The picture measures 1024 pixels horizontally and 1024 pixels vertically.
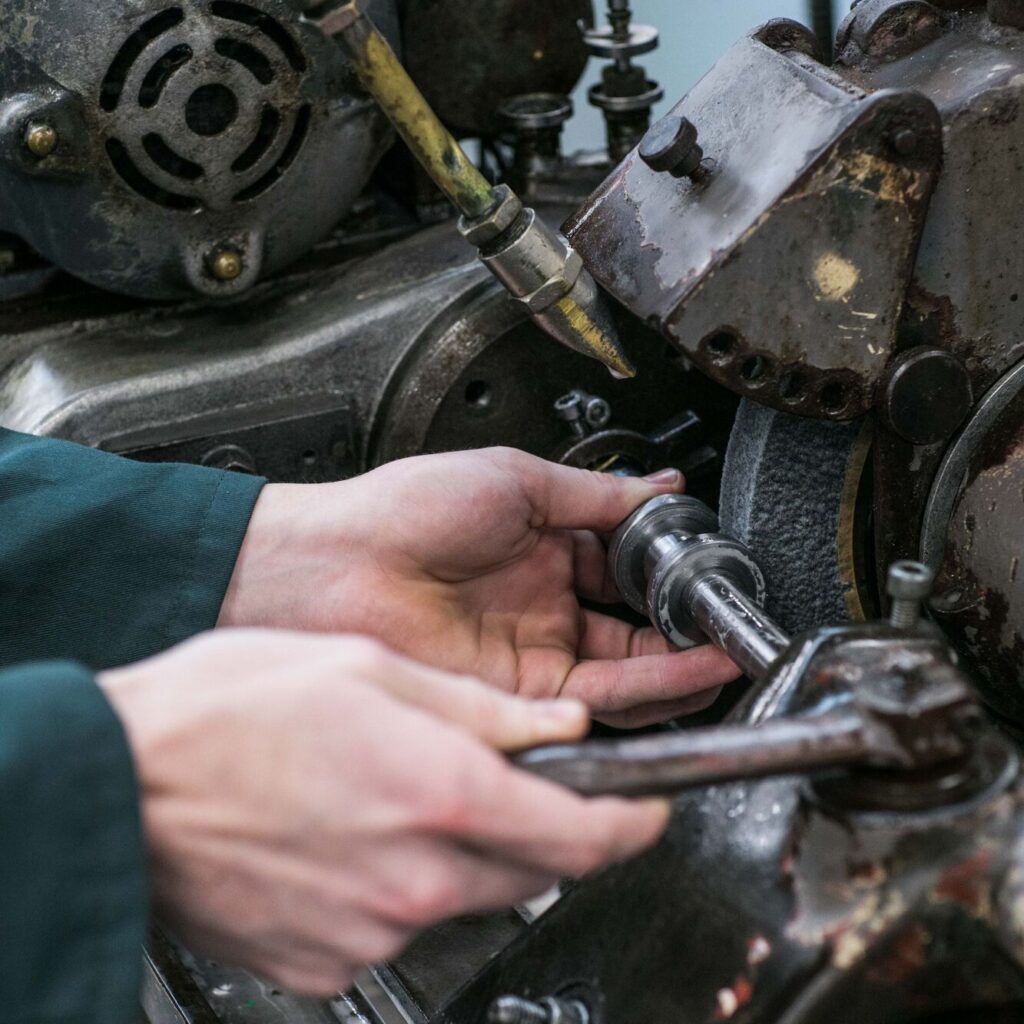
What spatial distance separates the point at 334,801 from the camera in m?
0.53

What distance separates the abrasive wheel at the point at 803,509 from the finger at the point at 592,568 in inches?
7.5

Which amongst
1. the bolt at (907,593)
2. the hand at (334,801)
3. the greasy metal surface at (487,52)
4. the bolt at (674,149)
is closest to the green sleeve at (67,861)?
the hand at (334,801)

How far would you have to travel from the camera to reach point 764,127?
828mm

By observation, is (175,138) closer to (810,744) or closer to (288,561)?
(288,561)

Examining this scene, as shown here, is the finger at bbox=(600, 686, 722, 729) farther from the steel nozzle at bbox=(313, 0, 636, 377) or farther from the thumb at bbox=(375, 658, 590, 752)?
the thumb at bbox=(375, 658, 590, 752)

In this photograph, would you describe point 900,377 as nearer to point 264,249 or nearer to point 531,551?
point 531,551

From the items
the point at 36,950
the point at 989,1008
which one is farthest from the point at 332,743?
the point at 989,1008

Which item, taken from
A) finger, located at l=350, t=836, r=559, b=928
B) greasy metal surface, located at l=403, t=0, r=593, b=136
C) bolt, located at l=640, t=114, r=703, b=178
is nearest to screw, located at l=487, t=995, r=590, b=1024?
finger, located at l=350, t=836, r=559, b=928

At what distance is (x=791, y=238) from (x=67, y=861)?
512 millimetres

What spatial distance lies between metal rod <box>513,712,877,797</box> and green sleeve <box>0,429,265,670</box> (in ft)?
1.63

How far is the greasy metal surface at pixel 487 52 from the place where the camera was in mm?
1276

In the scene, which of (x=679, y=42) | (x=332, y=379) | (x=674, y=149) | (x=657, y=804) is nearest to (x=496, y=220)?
(x=674, y=149)

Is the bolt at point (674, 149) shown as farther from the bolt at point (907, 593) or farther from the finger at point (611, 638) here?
the finger at point (611, 638)

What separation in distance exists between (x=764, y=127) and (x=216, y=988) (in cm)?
66
